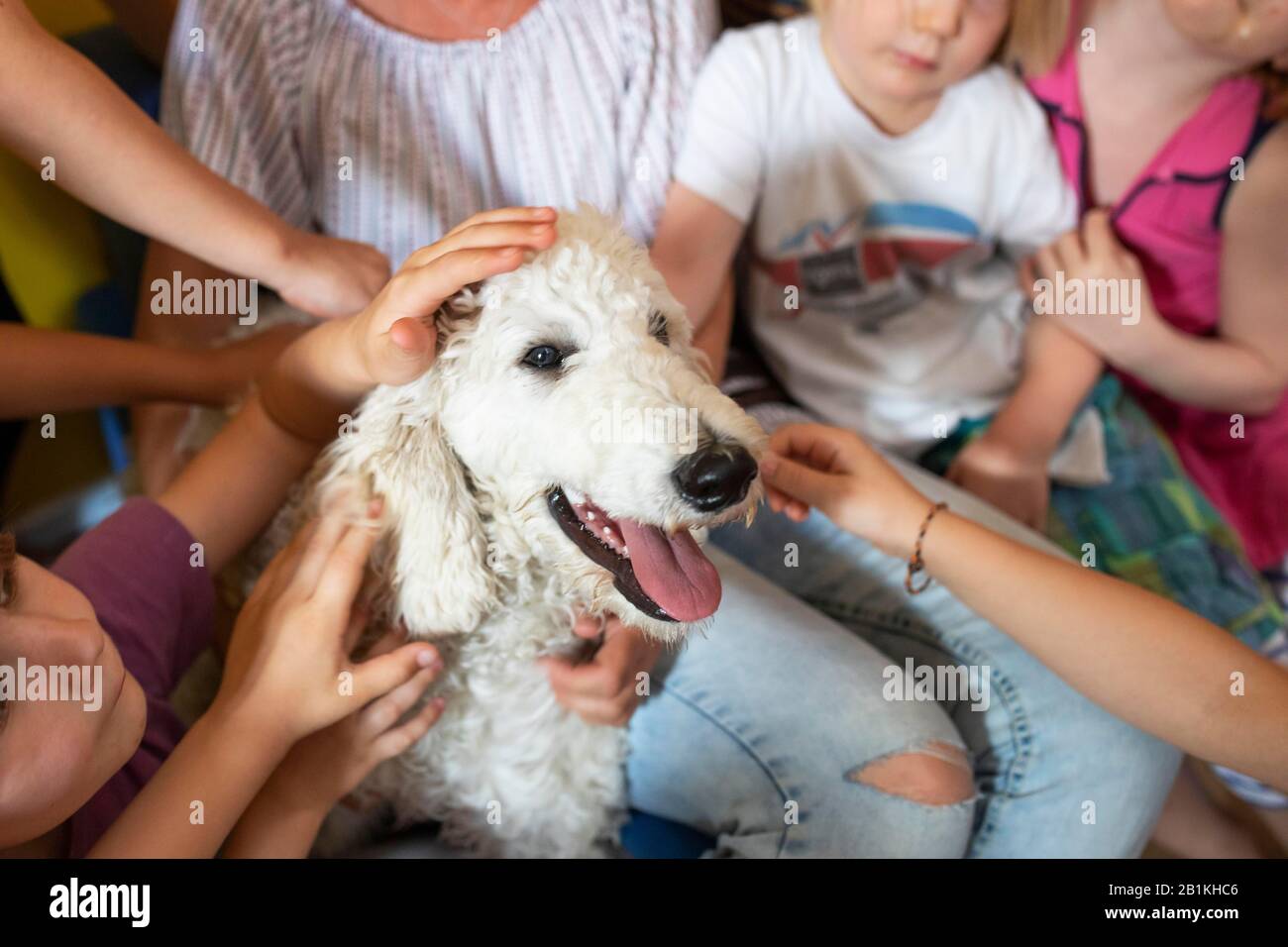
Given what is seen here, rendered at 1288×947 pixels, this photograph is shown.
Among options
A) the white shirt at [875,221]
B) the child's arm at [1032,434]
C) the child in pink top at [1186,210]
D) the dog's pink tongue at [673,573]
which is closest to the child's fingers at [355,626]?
the dog's pink tongue at [673,573]

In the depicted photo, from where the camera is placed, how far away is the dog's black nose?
2.15ft

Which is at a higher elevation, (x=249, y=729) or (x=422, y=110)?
(x=422, y=110)

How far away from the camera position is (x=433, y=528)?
0.75m

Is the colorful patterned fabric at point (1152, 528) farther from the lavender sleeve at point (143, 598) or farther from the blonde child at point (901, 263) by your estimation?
the lavender sleeve at point (143, 598)

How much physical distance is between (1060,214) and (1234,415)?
1.41ft

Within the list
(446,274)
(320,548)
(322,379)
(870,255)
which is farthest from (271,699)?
(870,255)

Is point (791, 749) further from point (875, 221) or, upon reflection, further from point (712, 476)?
point (875, 221)

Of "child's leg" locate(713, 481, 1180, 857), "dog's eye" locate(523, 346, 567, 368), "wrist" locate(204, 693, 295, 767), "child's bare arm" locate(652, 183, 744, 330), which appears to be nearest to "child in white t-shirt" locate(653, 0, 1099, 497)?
"child's bare arm" locate(652, 183, 744, 330)

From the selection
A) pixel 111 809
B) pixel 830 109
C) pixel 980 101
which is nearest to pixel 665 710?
pixel 111 809

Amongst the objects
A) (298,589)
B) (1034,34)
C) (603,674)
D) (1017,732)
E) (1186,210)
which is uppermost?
(1034,34)

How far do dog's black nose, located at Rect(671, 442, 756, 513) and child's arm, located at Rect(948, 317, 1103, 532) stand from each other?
0.74 meters

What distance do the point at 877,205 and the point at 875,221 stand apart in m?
0.02

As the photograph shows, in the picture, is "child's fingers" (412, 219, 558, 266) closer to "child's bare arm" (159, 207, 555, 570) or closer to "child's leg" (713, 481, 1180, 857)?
"child's bare arm" (159, 207, 555, 570)

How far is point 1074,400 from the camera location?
132 centimetres
